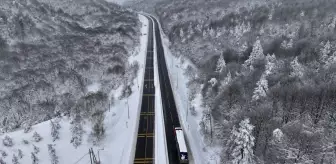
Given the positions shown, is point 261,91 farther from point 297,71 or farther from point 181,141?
point 181,141

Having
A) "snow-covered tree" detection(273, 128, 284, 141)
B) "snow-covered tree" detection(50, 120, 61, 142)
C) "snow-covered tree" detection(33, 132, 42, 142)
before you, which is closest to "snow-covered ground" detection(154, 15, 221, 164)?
"snow-covered tree" detection(273, 128, 284, 141)

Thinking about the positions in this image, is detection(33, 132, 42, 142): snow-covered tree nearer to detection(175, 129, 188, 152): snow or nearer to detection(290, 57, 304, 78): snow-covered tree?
detection(175, 129, 188, 152): snow

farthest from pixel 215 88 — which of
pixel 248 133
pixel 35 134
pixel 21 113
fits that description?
pixel 21 113

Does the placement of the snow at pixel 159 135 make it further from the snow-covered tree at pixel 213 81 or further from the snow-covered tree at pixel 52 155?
the snow-covered tree at pixel 52 155

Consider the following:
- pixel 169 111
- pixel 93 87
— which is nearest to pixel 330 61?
pixel 169 111

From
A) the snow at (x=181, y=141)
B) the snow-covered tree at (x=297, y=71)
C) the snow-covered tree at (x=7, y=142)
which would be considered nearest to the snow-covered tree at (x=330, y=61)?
the snow-covered tree at (x=297, y=71)
